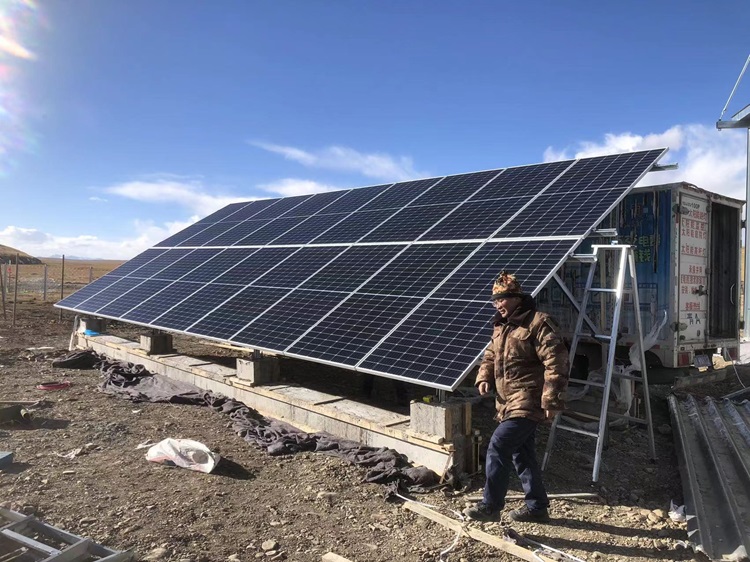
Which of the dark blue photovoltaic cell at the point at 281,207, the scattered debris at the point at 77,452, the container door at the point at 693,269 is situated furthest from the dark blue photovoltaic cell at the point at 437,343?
the dark blue photovoltaic cell at the point at 281,207

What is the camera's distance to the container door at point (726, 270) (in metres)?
10.1

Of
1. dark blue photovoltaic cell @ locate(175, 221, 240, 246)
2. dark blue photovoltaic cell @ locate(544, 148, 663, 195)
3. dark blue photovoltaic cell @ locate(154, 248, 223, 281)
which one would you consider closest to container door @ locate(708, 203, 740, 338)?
dark blue photovoltaic cell @ locate(544, 148, 663, 195)

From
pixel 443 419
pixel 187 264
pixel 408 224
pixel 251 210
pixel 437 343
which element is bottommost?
pixel 443 419

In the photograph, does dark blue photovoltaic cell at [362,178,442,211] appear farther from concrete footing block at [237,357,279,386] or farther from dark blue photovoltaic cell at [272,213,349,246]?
concrete footing block at [237,357,279,386]

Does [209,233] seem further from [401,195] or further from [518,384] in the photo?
[518,384]

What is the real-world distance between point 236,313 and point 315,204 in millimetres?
5731

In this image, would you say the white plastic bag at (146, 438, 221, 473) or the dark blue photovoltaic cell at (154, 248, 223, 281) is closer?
the white plastic bag at (146, 438, 221, 473)

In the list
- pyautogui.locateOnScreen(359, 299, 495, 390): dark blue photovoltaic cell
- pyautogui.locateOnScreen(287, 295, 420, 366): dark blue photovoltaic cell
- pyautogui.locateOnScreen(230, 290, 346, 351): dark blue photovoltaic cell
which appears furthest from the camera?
pyautogui.locateOnScreen(230, 290, 346, 351): dark blue photovoltaic cell

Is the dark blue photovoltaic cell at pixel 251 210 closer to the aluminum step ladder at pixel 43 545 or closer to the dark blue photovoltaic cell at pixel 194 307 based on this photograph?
the dark blue photovoltaic cell at pixel 194 307

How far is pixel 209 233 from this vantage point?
15.9 meters

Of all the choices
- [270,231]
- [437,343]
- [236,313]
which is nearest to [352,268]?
[236,313]

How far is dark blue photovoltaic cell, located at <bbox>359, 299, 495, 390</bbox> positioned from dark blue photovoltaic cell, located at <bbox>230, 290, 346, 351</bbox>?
1708 millimetres

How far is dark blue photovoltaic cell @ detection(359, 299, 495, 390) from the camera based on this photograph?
5.82m

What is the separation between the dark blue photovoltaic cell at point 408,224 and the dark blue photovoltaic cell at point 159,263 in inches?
260
